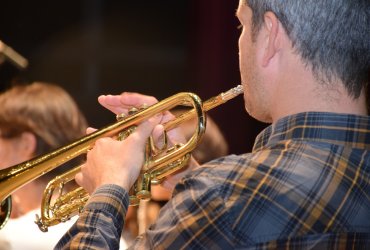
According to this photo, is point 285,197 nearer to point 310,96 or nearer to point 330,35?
point 310,96

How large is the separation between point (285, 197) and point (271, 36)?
1.17ft

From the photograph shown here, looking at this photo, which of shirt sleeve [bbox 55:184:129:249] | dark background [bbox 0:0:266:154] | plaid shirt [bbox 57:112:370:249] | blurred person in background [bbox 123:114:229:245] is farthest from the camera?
dark background [bbox 0:0:266:154]

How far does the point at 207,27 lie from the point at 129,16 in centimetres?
83

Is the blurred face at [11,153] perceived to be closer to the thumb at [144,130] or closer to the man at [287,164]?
the thumb at [144,130]

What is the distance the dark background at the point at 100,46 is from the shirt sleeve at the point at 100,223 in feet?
11.0

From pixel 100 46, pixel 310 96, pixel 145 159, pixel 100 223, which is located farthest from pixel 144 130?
pixel 100 46

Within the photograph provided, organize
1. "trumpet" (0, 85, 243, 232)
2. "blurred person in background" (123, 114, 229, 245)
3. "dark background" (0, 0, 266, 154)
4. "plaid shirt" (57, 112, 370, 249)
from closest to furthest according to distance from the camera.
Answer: "plaid shirt" (57, 112, 370, 249), "trumpet" (0, 85, 243, 232), "blurred person in background" (123, 114, 229, 245), "dark background" (0, 0, 266, 154)

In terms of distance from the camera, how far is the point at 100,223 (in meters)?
1.51

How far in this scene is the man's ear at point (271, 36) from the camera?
1517 mm

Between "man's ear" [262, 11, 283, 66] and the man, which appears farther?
"man's ear" [262, 11, 283, 66]

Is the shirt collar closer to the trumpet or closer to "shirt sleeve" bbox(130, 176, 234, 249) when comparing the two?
"shirt sleeve" bbox(130, 176, 234, 249)

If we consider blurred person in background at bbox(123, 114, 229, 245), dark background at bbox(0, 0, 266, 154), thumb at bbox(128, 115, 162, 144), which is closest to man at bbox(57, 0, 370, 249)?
thumb at bbox(128, 115, 162, 144)

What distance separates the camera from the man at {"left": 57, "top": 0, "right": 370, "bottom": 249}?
1.37 metres

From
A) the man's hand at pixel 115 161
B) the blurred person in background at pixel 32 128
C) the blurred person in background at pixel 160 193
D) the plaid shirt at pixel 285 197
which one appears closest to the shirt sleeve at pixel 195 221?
the plaid shirt at pixel 285 197
